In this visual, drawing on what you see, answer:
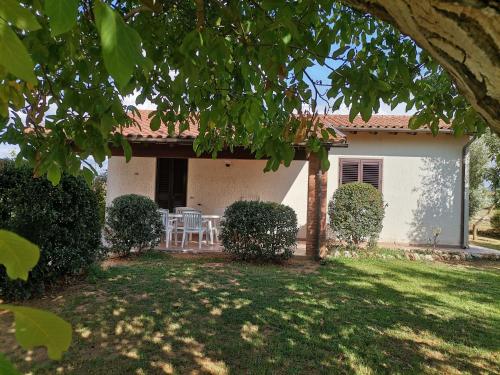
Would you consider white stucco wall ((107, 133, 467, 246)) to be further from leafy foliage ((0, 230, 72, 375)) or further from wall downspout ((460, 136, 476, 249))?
leafy foliage ((0, 230, 72, 375))

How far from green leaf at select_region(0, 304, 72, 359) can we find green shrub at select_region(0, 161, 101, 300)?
17.6 ft

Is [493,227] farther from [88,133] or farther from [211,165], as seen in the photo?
[88,133]

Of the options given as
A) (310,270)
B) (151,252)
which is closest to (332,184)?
(310,270)

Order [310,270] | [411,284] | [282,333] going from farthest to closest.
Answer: [310,270] < [411,284] < [282,333]

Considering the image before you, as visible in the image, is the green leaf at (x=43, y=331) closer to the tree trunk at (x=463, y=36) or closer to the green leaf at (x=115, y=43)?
the green leaf at (x=115, y=43)

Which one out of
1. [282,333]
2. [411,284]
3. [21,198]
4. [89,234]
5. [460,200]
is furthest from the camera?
[460,200]

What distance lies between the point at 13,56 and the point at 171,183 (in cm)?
1197

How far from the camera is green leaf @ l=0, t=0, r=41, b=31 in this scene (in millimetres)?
676

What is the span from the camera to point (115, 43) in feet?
2.28

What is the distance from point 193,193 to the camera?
1234 centimetres

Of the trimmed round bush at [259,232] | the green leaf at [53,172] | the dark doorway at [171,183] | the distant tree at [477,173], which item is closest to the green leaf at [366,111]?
the green leaf at [53,172]

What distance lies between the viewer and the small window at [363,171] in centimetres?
1228

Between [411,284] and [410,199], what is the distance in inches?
219

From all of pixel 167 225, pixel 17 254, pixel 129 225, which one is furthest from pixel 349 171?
pixel 17 254
